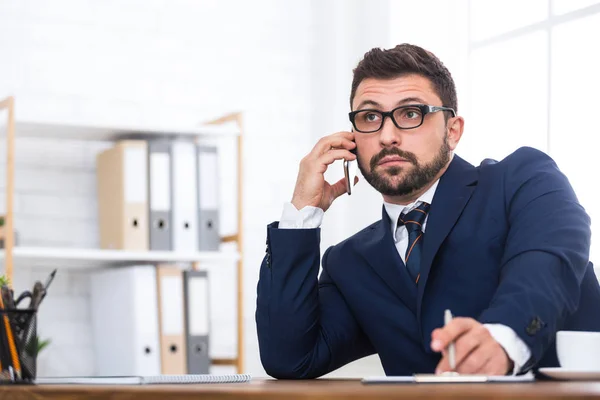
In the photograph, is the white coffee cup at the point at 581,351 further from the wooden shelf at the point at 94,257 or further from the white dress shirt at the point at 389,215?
the wooden shelf at the point at 94,257

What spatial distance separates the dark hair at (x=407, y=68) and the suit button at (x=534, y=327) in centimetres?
71

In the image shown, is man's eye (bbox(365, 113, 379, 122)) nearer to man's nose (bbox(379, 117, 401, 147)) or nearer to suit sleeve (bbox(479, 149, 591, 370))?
man's nose (bbox(379, 117, 401, 147))

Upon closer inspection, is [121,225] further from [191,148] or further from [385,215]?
[385,215]

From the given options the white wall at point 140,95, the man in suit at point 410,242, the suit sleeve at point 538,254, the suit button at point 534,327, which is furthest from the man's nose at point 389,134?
the white wall at point 140,95

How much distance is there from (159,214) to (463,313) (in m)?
1.44

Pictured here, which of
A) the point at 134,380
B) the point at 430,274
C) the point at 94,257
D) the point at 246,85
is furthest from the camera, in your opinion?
the point at 246,85

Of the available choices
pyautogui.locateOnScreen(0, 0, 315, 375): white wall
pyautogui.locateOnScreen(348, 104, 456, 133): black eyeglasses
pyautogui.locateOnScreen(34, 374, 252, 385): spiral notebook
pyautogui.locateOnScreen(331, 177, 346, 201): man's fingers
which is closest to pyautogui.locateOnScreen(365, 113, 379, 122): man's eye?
pyautogui.locateOnScreen(348, 104, 456, 133): black eyeglasses

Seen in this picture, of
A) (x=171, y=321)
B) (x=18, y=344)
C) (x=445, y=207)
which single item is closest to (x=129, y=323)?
(x=171, y=321)

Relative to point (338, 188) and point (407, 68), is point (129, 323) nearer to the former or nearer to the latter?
point (338, 188)

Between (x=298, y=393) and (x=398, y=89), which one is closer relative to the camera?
(x=298, y=393)

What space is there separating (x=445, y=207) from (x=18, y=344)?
0.88 meters

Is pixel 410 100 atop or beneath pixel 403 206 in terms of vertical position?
atop

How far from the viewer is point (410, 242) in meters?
1.80

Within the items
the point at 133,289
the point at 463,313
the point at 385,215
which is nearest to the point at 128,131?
the point at 133,289
